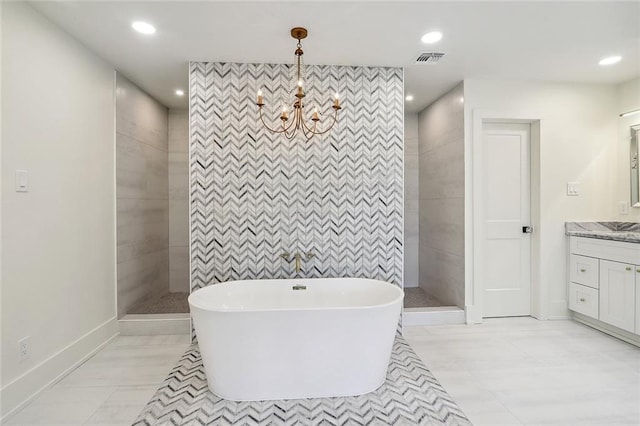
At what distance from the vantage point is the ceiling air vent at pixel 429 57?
267 centimetres

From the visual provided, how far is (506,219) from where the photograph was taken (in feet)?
11.0

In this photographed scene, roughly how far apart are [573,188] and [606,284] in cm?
96

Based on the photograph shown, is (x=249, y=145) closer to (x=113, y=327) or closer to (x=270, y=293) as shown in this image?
(x=270, y=293)

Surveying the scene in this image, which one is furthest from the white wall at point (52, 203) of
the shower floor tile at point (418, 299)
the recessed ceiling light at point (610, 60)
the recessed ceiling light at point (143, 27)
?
the recessed ceiling light at point (610, 60)

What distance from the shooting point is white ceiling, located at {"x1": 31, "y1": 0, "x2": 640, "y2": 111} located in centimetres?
206

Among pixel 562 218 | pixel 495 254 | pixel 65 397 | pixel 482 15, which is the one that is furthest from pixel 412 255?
pixel 65 397

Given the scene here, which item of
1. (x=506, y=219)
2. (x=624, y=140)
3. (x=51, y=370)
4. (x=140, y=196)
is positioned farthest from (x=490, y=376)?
(x=140, y=196)

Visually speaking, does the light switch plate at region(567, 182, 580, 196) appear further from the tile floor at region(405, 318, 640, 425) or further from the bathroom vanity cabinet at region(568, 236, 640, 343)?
the tile floor at region(405, 318, 640, 425)

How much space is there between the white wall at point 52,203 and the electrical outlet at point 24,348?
0.03m

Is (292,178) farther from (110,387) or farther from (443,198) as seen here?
(110,387)

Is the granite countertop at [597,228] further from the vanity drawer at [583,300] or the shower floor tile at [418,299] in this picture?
the shower floor tile at [418,299]

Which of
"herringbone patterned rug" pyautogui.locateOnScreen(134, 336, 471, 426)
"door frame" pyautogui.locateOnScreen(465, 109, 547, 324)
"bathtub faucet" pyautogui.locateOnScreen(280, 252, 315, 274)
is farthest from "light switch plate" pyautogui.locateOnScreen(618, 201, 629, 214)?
"bathtub faucet" pyautogui.locateOnScreen(280, 252, 315, 274)

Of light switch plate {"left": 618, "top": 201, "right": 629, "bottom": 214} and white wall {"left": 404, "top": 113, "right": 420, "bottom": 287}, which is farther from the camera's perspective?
white wall {"left": 404, "top": 113, "right": 420, "bottom": 287}

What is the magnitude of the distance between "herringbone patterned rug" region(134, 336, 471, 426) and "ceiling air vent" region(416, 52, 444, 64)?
8.01 feet
